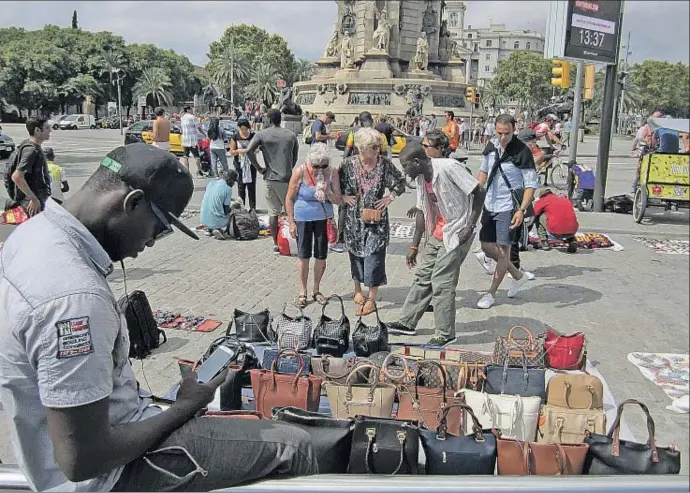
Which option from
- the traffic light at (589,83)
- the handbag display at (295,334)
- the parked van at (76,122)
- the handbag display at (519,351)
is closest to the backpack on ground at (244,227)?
the handbag display at (295,334)

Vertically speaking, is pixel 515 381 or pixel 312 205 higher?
pixel 312 205

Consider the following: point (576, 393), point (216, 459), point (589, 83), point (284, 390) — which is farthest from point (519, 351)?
point (589, 83)

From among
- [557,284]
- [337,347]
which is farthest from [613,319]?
[337,347]

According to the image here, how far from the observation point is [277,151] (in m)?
8.99

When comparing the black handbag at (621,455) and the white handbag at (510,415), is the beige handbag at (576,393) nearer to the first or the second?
the white handbag at (510,415)

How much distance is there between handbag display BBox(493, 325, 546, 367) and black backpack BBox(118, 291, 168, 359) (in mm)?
2727

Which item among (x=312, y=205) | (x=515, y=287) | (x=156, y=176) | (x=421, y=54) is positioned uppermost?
(x=421, y=54)

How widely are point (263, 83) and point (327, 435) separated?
300ft

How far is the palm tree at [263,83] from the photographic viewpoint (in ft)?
293

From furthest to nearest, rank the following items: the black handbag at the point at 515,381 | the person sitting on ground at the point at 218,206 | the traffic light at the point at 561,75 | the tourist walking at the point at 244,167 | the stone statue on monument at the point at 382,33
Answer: the stone statue on monument at the point at 382,33 → the traffic light at the point at 561,75 → the tourist walking at the point at 244,167 → the person sitting on ground at the point at 218,206 → the black handbag at the point at 515,381

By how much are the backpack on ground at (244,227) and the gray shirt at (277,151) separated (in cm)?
148

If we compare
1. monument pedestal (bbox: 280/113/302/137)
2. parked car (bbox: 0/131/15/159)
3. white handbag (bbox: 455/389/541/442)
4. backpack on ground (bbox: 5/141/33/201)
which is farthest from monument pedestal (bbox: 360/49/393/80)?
white handbag (bbox: 455/389/541/442)

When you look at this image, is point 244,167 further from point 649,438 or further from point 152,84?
point 152,84

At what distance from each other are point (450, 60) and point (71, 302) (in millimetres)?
44695
